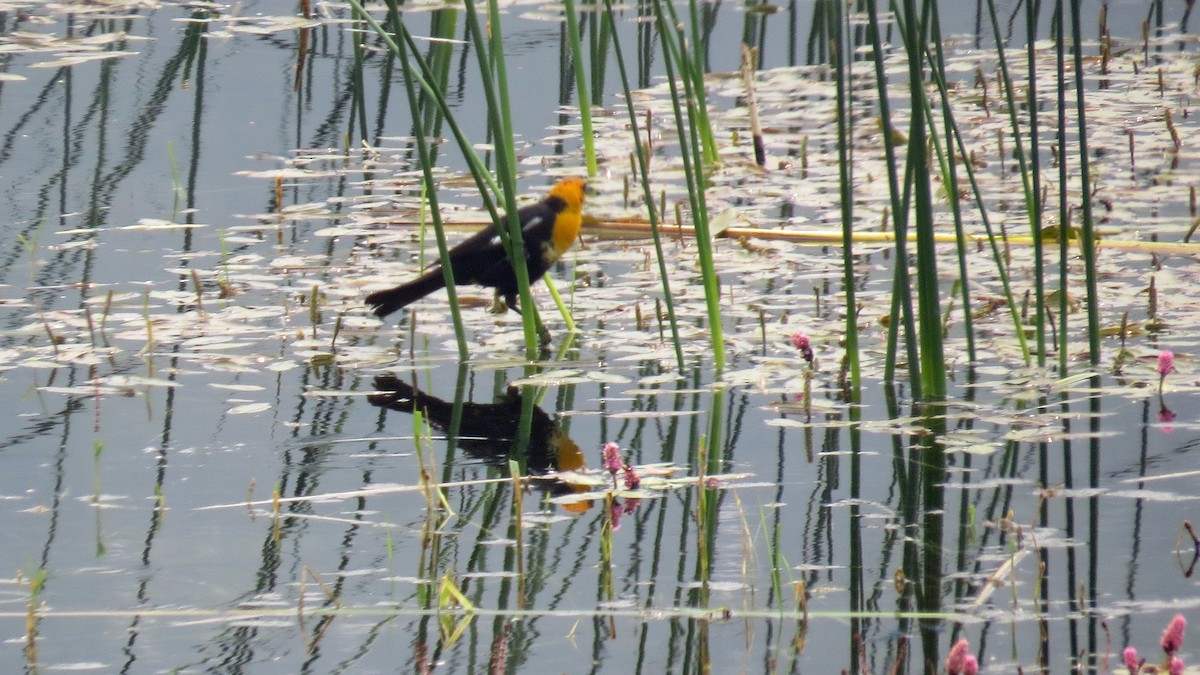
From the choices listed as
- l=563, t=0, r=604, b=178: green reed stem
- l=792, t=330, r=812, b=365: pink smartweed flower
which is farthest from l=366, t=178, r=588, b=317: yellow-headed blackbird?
l=792, t=330, r=812, b=365: pink smartweed flower

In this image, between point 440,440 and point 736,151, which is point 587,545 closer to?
point 440,440

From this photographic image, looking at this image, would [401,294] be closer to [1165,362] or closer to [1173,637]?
[1165,362]

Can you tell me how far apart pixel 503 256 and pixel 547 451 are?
1014mm

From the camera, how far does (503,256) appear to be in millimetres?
3594

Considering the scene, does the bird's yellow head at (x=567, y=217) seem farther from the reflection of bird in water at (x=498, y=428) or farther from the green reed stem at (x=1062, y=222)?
the green reed stem at (x=1062, y=222)

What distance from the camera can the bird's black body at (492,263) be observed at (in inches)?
139

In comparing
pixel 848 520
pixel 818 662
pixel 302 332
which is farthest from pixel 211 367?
pixel 818 662

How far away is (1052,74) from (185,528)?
16.6ft

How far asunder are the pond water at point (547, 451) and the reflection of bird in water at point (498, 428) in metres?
0.01

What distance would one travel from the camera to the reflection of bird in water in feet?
8.55

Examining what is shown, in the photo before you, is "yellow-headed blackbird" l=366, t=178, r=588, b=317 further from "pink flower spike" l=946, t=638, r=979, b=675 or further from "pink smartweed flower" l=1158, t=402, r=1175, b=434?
"pink flower spike" l=946, t=638, r=979, b=675

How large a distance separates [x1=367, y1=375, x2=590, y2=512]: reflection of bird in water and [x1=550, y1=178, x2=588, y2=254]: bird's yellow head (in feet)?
2.37

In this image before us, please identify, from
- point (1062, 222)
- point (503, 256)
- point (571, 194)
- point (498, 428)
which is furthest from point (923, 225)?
point (571, 194)

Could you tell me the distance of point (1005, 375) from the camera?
2.98 metres
